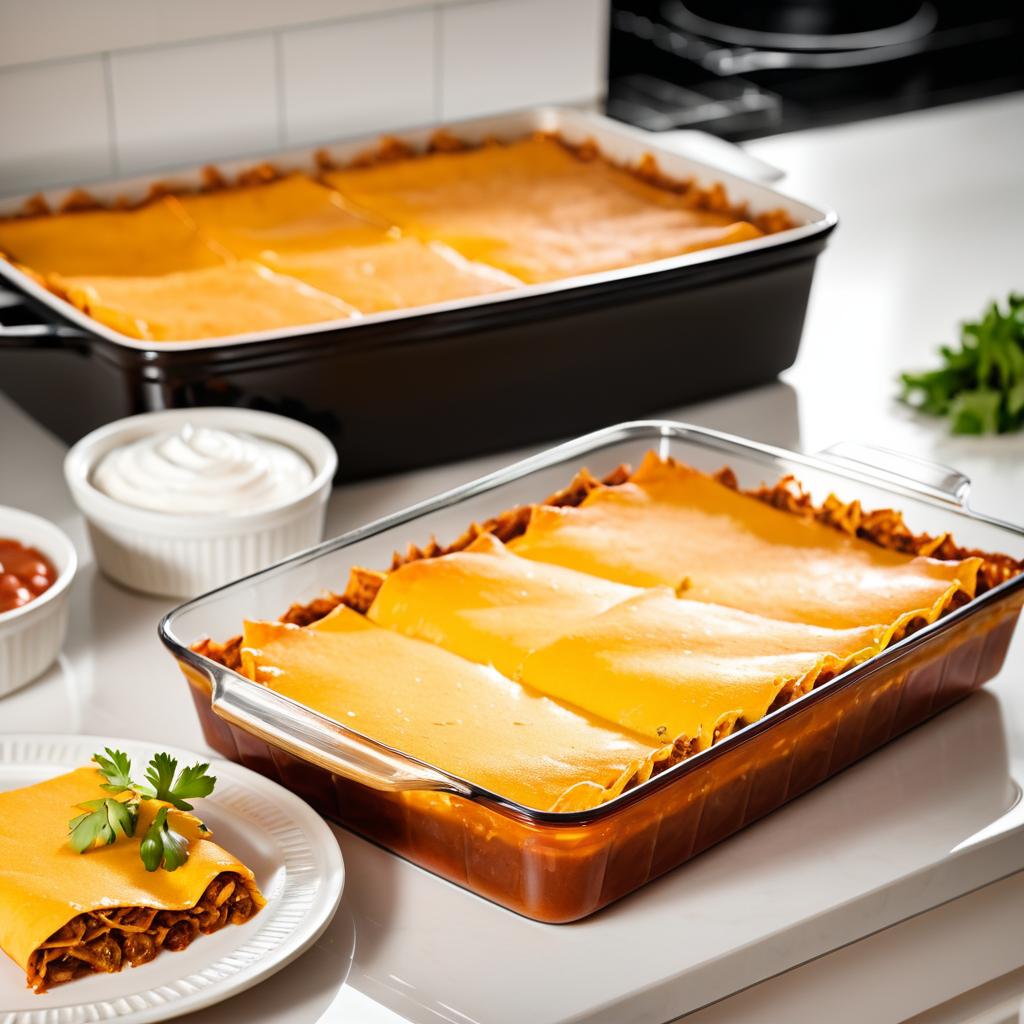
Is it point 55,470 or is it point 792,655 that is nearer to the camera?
point 792,655

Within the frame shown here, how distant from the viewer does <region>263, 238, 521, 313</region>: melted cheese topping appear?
1351mm

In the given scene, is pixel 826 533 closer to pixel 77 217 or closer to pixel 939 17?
pixel 77 217

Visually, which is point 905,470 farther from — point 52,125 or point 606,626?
point 52,125

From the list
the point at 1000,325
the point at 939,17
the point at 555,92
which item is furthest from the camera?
the point at 939,17

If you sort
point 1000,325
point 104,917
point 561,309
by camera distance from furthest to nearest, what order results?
point 1000,325, point 561,309, point 104,917

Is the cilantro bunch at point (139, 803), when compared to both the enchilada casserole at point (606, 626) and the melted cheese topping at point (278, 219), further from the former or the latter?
the melted cheese topping at point (278, 219)

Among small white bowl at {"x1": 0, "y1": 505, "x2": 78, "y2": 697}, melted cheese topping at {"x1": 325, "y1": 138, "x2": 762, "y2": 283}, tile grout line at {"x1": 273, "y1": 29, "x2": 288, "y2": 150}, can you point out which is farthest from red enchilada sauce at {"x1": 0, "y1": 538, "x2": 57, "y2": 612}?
tile grout line at {"x1": 273, "y1": 29, "x2": 288, "y2": 150}

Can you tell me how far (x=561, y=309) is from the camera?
131 centimetres

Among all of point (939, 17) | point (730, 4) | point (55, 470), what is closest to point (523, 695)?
point (55, 470)

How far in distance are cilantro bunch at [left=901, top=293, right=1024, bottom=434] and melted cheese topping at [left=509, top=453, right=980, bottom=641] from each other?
→ 0.41m

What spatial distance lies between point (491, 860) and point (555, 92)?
1.26 metres

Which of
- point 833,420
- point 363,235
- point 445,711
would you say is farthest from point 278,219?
point 445,711

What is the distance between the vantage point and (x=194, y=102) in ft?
5.49

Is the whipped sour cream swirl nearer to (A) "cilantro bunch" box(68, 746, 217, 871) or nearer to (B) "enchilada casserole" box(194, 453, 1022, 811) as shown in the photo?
(B) "enchilada casserole" box(194, 453, 1022, 811)
